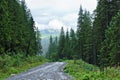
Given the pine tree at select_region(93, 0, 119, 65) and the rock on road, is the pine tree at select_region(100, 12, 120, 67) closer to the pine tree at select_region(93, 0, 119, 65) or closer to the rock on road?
the pine tree at select_region(93, 0, 119, 65)

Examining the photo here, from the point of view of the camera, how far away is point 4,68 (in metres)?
29.1

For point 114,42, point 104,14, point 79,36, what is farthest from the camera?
point 79,36

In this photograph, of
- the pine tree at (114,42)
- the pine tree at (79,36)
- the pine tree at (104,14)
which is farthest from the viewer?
the pine tree at (79,36)

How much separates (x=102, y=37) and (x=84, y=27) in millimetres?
26396

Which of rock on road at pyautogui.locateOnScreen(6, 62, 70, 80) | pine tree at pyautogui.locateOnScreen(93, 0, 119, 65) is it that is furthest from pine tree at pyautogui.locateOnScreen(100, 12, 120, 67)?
rock on road at pyautogui.locateOnScreen(6, 62, 70, 80)

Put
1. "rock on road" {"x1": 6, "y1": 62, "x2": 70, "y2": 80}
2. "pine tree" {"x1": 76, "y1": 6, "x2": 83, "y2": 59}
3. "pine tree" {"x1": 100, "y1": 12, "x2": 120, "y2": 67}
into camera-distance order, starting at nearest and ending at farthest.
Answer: "rock on road" {"x1": 6, "y1": 62, "x2": 70, "y2": 80}, "pine tree" {"x1": 100, "y1": 12, "x2": 120, "y2": 67}, "pine tree" {"x1": 76, "y1": 6, "x2": 83, "y2": 59}

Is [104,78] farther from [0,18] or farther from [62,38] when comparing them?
[62,38]

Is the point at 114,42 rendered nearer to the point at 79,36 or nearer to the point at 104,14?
the point at 104,14

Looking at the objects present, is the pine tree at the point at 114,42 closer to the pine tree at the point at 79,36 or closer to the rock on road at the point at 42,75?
the rock on road at the point at 42,75

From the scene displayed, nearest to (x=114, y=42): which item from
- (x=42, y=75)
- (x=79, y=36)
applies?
(x=42, y=75)

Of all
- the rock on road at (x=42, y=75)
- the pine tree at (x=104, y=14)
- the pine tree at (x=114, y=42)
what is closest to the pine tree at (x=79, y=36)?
the pine tree at (x=104, y=14)

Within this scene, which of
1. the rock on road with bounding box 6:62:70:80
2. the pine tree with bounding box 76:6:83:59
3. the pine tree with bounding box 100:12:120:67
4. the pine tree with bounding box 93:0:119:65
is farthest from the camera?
the pine tree with bounding box 76:6:83:59

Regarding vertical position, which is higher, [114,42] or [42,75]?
[114,42]

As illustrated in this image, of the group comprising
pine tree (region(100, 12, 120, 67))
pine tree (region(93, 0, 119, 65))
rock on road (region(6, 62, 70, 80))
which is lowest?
rock on road (region(6, 62, 70, 80))
